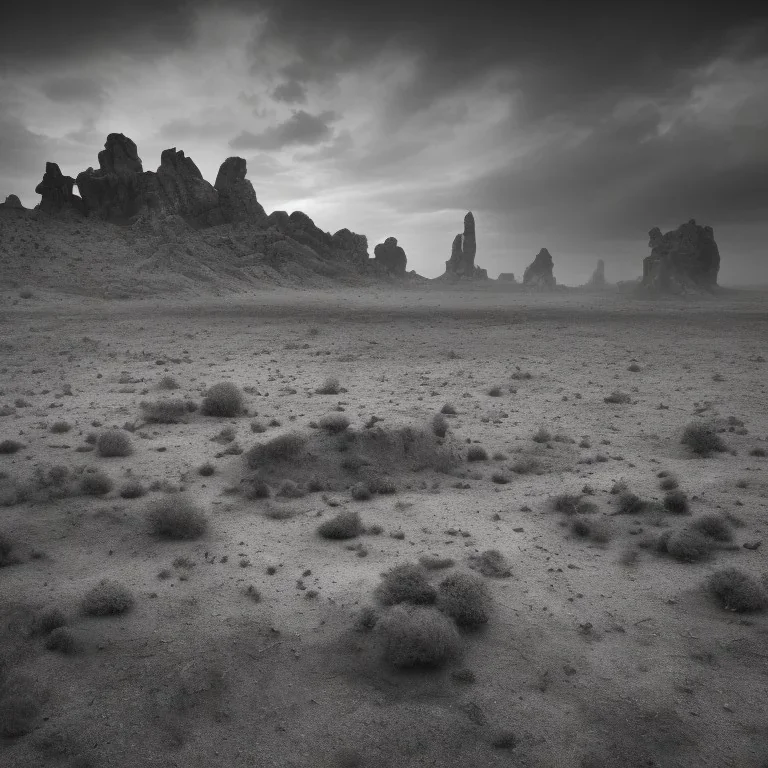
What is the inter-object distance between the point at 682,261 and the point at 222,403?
125 metres

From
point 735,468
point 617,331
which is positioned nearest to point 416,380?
point 735,468

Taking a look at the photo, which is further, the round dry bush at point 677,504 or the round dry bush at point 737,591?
the round dry bush at point 677,504

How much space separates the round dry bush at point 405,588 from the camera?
26.2 feet

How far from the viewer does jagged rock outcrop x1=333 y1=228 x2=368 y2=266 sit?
128750mm

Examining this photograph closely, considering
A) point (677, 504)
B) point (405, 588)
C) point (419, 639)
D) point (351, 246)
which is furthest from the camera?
point (351, 246)

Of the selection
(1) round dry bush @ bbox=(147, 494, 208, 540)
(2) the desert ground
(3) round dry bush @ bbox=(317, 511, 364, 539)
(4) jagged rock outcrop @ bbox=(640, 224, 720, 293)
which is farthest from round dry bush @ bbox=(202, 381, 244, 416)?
(4) jagged rock outcrop @ bbox=(640, 224, 720, 293)

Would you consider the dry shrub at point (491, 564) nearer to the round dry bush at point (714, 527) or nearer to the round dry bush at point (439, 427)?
the round dry bush at point (714, 527)

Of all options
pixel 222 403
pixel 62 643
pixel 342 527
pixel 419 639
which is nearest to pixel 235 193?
pixel 222 403

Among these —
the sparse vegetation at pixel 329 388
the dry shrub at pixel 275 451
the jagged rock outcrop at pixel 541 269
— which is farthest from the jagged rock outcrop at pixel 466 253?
the dry shrub at pixel 275 451

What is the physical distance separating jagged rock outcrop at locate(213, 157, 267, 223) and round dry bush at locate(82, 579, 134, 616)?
110797 millimetres

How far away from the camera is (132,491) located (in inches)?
458

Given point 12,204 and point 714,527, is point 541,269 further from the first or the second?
point 714,527

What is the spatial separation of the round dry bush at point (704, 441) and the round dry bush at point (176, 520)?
13585 millimetres

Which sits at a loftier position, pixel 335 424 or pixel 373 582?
pixel 335 424
